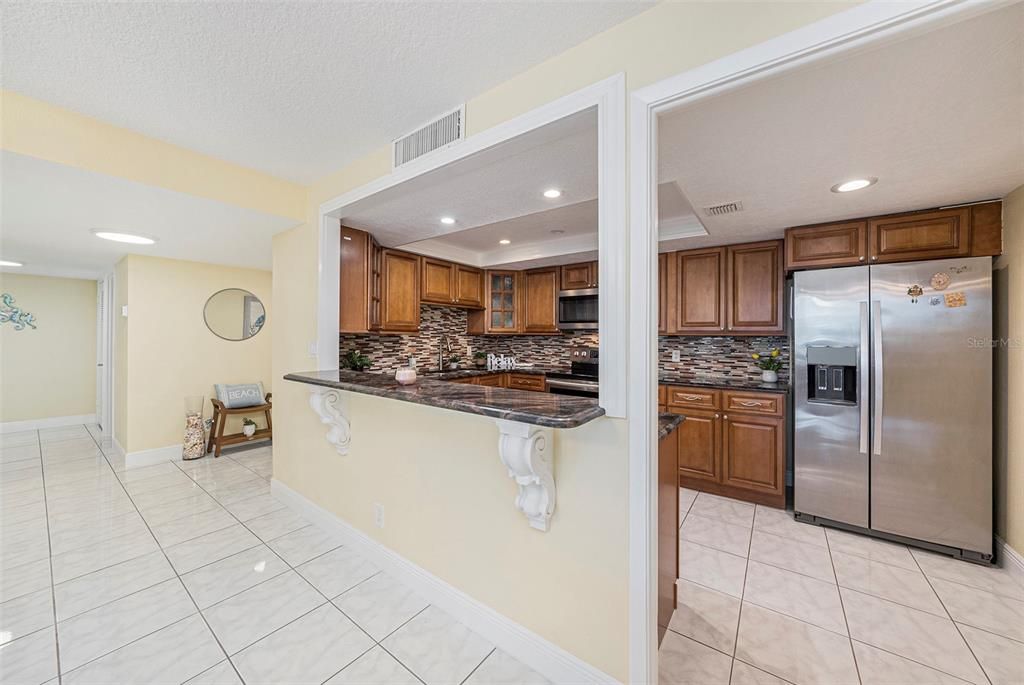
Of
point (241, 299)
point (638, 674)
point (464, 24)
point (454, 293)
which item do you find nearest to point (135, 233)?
point (241, 299)

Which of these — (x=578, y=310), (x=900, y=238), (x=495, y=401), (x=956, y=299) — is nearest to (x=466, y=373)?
(x=578, y=310)

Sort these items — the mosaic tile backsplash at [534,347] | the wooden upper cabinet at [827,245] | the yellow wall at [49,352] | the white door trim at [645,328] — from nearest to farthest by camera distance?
the white door trim at [645,328], the wooden upper cabinet at [827,245], the mosaic tile backsplash at [534,347], the yellow wall at [49,352]

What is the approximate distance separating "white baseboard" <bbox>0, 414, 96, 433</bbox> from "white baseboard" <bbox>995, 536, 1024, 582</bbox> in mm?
9945

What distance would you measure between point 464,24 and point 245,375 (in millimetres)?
5028

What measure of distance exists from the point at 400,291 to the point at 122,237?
7.40 ft

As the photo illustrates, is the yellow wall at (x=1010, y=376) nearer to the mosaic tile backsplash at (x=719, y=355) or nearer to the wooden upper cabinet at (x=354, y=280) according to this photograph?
the mosaic tile backsplash at (x=719, y=355)

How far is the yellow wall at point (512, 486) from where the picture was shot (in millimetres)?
1237

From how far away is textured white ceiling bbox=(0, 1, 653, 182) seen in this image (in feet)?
4.22

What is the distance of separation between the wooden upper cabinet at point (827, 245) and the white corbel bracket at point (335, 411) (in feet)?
11.2

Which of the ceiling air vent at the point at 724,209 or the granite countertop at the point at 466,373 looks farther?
the granite countertop at the point at 466,373

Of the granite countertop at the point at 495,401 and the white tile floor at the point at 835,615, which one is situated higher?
the granite countertop at the point at 495,401

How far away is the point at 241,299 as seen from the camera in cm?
478

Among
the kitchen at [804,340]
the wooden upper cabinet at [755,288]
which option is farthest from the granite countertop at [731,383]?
the wooden upper cabinet at [755,288]

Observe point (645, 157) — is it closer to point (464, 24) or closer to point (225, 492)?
point (464, 24)
